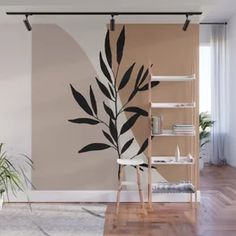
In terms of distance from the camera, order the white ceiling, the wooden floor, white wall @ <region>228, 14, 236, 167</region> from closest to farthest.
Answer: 1. the wooden floor
2. the white ceiling
3. white wall @ <region>228, 14, 236, 167</region>

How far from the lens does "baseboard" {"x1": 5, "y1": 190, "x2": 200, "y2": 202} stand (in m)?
4.42

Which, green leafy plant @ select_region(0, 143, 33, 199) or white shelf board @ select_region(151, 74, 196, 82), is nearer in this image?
white shelf board @ select_region(151, 74, 196, 82)

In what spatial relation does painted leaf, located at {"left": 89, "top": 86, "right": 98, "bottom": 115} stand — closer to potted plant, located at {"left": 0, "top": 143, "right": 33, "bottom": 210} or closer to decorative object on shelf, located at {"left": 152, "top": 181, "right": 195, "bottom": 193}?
potted plant, located at {"left": 0, "top": 143, "right": 33, "bottom": 210}

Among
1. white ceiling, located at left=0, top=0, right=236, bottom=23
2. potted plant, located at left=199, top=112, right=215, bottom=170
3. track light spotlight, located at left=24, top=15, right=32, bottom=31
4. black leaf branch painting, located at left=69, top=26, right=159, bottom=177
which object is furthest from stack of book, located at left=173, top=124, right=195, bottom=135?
potted plant, located at left=199, top=112, right=215, bottom=170

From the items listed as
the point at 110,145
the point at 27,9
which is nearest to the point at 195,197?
the point at 110,145

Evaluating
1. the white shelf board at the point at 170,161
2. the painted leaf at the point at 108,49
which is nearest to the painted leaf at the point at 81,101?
the painted leaf at the point at 108,49

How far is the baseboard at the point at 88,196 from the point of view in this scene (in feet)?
14.5

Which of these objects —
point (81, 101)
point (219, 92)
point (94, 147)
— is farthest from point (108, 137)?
point (219, 92)

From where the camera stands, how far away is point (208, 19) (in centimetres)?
686

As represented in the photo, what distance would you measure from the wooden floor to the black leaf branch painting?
2.71ft

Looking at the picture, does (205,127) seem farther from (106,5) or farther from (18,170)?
(18,170)

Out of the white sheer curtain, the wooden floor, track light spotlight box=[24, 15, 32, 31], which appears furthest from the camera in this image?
the white sheer curtain

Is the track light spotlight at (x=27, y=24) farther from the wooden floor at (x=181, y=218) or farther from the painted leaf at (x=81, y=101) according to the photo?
the wooden floor at (x=181, y=218)

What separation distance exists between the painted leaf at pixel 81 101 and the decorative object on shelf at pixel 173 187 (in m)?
1.29
